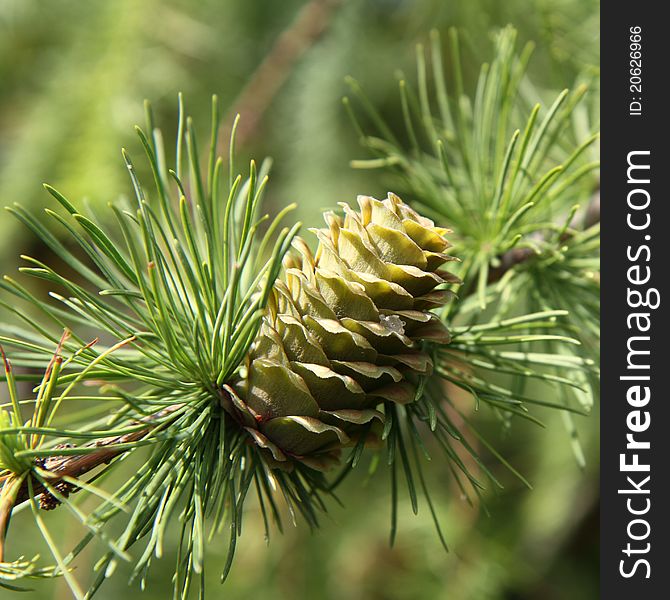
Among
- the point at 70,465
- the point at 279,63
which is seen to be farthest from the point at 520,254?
the point at 279,63

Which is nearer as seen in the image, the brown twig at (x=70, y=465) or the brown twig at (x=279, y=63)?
the brown twig at (x=70, y=465)

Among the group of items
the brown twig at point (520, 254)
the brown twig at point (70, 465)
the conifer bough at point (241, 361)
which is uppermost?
the brown twig at point (520, 254)

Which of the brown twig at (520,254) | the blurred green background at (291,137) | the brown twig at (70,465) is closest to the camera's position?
the brown twig at (70,465)

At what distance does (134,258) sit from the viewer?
338 mm

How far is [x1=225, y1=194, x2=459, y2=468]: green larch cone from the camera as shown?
1.15 feet

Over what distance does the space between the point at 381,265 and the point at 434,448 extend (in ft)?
2.43

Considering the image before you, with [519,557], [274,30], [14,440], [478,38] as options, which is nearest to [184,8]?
[274,30]

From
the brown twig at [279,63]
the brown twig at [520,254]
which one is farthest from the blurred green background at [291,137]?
the brown twig at [520,254]

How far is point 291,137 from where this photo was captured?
0.99 meters

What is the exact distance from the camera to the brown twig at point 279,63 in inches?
35.8

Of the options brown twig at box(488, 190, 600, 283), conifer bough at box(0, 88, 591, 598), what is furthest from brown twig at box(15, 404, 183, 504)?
brown twig at box(488, 190, 600, 283)

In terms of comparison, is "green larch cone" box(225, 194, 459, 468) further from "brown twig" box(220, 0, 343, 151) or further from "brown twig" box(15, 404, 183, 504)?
"brown twig" box(220, 0, 343, 151)

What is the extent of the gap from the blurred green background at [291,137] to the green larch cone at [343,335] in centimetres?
44

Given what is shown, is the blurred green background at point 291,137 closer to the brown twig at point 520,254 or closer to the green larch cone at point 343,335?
the brown twig at point 520,254
